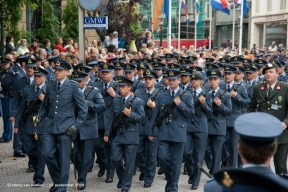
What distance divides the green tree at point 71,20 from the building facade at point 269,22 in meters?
32.4

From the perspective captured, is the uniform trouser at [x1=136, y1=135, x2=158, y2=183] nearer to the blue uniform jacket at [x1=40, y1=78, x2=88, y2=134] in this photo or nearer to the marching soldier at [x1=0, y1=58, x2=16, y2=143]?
the blue uniform jacket at [x1=40, y1=78, x2=88, y2=134]

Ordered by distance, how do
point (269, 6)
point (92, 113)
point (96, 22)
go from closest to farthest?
point (92, 113) → point (96, 22) → point (269, 6)

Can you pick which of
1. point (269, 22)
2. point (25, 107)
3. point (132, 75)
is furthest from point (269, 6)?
point (25, 107)

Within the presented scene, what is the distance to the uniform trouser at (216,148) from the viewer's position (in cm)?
1196

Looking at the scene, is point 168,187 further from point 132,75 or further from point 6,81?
point 6,81

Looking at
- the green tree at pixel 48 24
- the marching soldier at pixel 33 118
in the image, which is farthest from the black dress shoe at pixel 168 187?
the green tree at pixel 48 24

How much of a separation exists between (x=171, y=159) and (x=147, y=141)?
1.49 meters

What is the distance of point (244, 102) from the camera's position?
1292 cm

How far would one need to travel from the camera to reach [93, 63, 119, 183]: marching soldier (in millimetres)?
12114

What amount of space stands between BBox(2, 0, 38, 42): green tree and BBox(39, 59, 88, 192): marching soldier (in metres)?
9.15

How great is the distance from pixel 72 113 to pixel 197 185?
268cm

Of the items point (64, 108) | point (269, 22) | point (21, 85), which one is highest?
point (269, 22)

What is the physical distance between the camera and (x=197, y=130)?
37.9 ft

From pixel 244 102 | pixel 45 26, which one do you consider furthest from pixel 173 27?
pixel 244 102
